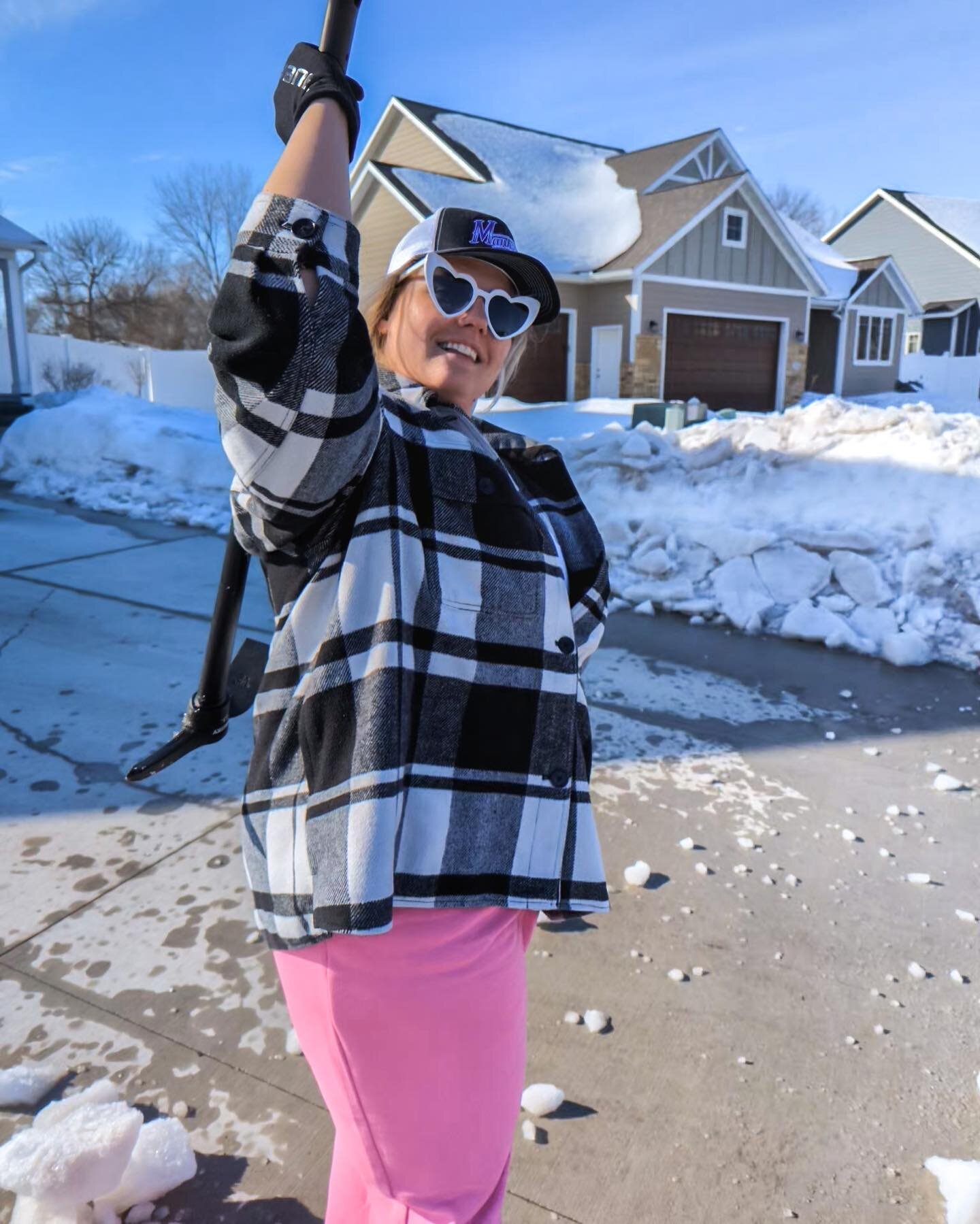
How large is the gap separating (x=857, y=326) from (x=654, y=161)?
6373mm

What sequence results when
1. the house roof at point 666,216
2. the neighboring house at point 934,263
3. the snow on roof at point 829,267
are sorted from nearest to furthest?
the house roof at point 666,216
the snow on roof at point 829,267
the neighboring house at point 934,263

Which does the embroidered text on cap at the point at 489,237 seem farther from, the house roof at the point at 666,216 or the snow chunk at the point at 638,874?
the house roof at the point at 666,216

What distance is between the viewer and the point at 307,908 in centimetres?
120

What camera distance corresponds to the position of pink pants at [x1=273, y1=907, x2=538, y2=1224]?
1.18 metres

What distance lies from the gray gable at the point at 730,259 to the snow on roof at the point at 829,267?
58 centimetres

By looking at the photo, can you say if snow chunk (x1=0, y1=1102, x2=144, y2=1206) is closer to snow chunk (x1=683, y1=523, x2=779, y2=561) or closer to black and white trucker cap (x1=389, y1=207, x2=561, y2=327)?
black and white trucker cap (x1=389, y1=207, x2=561, y2=327)

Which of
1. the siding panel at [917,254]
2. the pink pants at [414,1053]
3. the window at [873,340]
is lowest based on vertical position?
the pink pants at [414,1053]

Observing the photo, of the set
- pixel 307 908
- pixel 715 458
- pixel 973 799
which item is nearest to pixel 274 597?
pixel 307 908

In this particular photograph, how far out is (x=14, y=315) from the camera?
15.5 metres

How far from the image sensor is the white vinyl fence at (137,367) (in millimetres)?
23750

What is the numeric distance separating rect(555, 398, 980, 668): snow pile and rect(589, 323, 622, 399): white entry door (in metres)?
10.6

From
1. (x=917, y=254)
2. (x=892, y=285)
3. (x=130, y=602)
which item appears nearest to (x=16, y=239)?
(x=130, y=602)

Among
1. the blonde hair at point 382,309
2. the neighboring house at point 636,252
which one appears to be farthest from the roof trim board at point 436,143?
the blonde hair at point 382,309

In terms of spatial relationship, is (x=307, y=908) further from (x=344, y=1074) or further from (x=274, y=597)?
(x=274, y=597)
